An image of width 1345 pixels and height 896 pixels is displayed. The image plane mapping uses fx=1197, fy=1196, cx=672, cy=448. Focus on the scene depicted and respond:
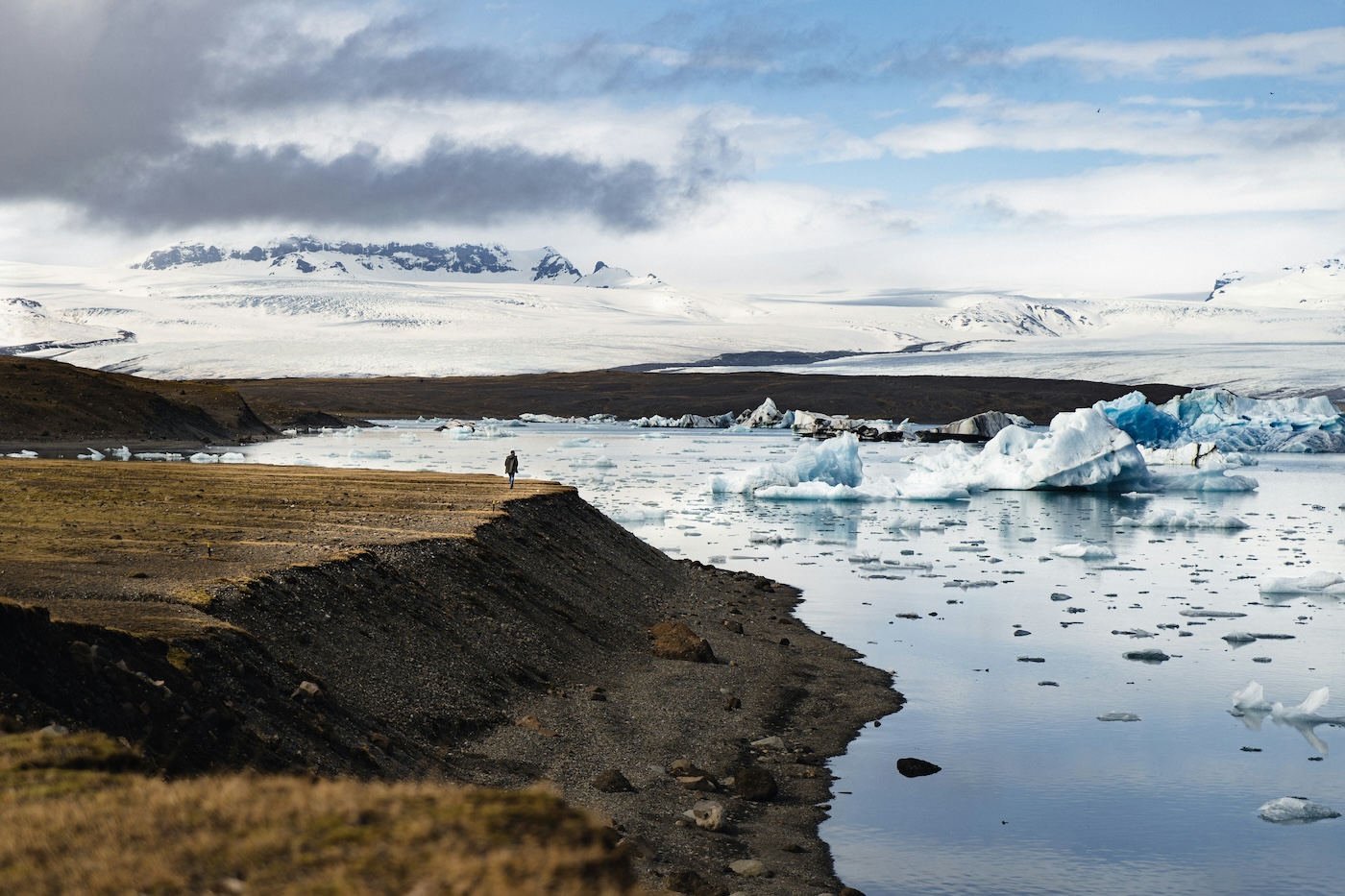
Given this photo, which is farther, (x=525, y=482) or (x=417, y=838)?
(x=525, y=482)

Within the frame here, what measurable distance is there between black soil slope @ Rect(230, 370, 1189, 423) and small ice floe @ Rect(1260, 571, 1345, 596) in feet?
263

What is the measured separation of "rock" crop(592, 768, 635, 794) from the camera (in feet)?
29.2

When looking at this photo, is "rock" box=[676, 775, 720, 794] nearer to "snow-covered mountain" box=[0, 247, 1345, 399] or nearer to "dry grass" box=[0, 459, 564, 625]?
"dry grass" box=[0, 459, 564, 625]

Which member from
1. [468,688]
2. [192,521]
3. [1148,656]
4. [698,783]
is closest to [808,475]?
[1148,656]

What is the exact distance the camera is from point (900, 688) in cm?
1318

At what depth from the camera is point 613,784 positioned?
8.96 m

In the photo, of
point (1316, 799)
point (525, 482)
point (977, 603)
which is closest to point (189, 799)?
point (1316, 799)

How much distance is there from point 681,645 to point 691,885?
21.9 feet

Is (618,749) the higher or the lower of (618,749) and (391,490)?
the lower

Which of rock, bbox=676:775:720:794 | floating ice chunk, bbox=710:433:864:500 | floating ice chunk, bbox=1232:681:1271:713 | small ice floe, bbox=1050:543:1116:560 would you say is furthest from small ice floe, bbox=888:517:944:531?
rock, bbox=676:775:720:794

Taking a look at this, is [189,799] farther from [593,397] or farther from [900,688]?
[593,397]

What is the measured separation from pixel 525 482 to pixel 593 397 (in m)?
88.4

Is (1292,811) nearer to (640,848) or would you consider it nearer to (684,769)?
(684,769)

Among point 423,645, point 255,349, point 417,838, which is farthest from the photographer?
point 255,349
